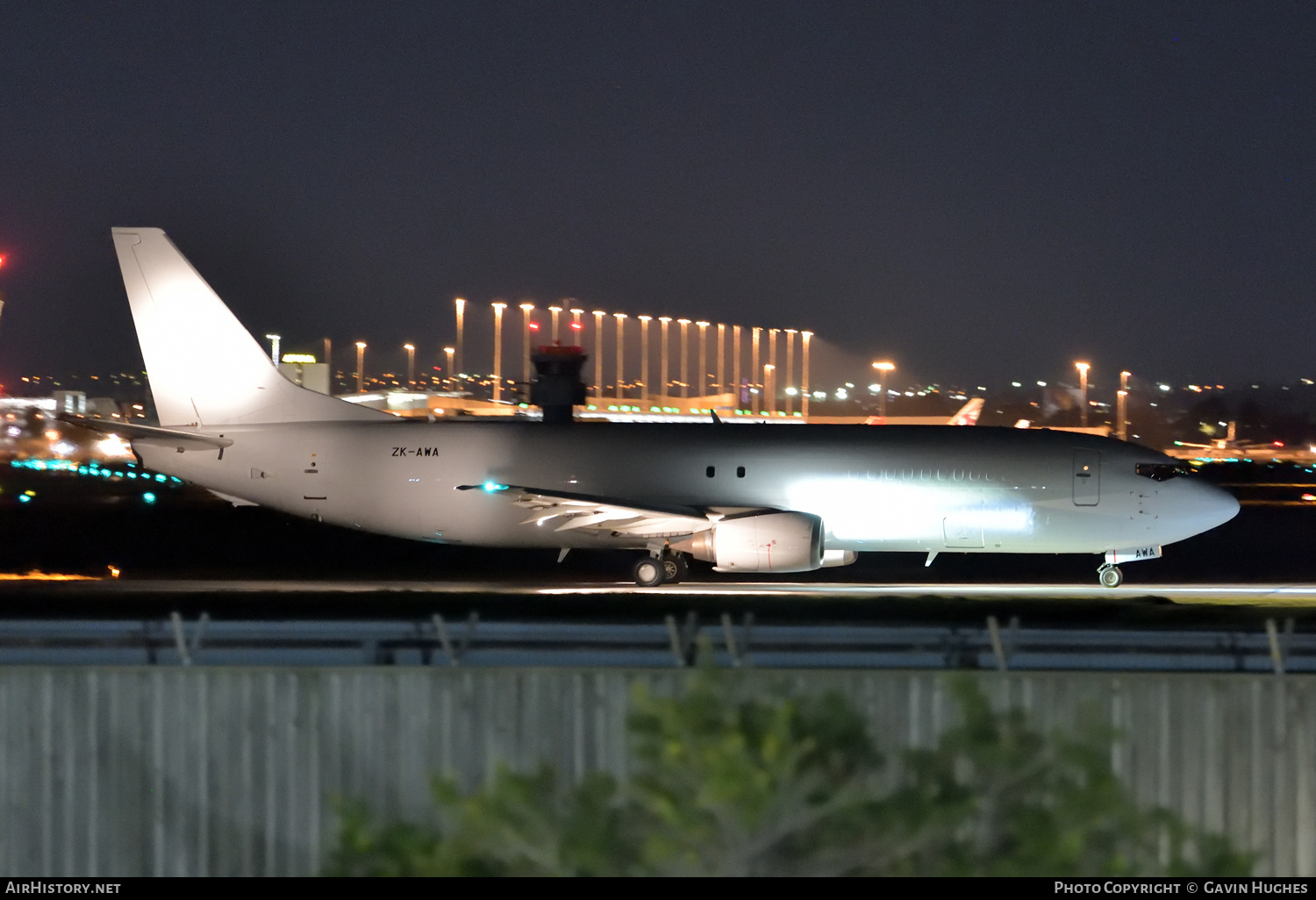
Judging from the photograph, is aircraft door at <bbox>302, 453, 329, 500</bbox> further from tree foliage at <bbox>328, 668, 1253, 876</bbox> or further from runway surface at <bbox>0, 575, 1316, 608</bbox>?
tree foliage at <bbox>328, 668, 1253, 876</bbox>

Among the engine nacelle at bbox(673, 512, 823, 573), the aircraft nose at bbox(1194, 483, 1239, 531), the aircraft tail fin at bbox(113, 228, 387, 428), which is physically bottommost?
the engine nacelle at bbox(673, 512, 823, 573)

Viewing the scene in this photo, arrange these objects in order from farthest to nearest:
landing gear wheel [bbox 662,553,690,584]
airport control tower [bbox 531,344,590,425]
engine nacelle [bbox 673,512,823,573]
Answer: airport control tower [bbox 531,344,590,425]
landing gear wheel [bbox 662,553,690,584]
engine nacelle [bbox 673,512,823,573]

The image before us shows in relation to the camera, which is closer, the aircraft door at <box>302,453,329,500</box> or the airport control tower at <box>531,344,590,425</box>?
the aircraft door at <box>302,453,329,500</box>

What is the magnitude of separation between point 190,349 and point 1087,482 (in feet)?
66.2

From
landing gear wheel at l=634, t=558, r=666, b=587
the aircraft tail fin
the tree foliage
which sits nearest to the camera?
the tree foliage

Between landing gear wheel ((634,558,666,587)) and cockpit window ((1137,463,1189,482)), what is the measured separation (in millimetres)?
10490

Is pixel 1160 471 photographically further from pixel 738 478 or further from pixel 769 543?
pixel 738 478

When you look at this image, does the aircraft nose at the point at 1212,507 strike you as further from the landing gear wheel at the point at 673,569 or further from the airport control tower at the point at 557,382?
the airport control tower at the point at 557,382

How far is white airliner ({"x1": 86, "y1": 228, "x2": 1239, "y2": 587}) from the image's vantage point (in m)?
29.2

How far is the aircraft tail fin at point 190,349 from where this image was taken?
102ft

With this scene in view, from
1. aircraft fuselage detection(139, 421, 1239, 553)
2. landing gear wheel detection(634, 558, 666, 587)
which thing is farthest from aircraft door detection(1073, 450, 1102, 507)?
landing gear wheel detection(634, 558, 666, 587)

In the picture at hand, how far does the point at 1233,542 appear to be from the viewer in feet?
148

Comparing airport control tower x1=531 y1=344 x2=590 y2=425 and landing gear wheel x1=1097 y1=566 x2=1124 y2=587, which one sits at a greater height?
airport control tower x1=531 y1=344 x2=590 y2=425
